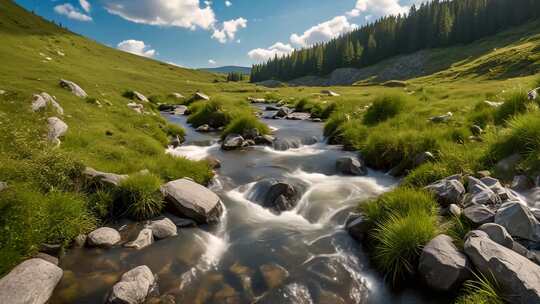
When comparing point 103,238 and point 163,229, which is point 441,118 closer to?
point 163,229

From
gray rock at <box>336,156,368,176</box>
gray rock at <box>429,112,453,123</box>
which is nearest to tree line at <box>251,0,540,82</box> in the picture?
gray rock at <box>429,112,453,123</box>

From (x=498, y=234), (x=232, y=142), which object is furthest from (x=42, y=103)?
(x=498, y=234)

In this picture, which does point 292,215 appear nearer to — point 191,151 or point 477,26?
point 191,151

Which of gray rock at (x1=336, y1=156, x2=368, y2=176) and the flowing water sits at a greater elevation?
gray rock at (x1=336, y1=156, x2=368, y2=176)

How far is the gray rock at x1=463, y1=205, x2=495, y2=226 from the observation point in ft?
22.6

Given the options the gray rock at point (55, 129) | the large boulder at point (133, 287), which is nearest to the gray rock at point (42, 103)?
the gray rock at point (55, 129)

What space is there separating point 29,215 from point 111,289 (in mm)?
2839

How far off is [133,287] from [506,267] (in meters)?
7.17

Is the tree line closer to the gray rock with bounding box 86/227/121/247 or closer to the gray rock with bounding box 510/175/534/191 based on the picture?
the gray rock with bounding box 510/175/534/191

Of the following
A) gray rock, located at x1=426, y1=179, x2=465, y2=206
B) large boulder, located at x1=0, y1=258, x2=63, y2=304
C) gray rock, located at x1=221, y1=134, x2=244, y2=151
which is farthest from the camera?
gray rock, located at x1=221, y1=134, x2=244, y2=151

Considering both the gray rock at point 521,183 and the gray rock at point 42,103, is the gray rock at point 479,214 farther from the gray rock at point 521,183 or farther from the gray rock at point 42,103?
the gray rock at point 42,103

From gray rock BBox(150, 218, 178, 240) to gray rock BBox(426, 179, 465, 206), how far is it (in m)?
7.76

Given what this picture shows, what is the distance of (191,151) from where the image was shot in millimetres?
18875

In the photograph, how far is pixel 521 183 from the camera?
8.25 metres
